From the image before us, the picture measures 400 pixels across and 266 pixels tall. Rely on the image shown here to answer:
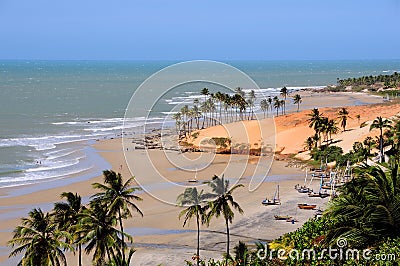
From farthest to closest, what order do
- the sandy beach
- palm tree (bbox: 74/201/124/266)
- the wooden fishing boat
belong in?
the wooden fishing boat → the sandy beach → palm tree (bbox: 74/201/124/266)

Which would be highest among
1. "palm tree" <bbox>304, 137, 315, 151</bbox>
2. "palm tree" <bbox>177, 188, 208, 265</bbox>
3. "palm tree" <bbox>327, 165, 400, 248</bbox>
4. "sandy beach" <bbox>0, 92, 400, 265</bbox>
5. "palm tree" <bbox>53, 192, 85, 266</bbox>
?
"palm tree" <bbox>327, 165, 400, 248</bbox>

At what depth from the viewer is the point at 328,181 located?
5141 centimetres

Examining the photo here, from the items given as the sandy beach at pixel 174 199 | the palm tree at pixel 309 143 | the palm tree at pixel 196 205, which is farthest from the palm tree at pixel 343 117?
the palm tree at pixel 196 205

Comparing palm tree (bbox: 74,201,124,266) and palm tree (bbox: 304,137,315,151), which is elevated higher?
palm tree (bbox: 74,201,124,266)

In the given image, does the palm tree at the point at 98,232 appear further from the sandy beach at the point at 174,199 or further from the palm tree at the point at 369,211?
the palm tree at the point at 369,211

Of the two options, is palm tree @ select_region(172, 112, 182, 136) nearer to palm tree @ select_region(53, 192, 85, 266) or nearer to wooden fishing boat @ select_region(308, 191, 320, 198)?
wooden fishing boat @ select_region(308, 191, 320, 198)

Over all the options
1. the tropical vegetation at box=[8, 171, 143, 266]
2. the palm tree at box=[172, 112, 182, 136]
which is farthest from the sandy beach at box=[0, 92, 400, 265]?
the palm tree at box=[172, 112, 182, 136]

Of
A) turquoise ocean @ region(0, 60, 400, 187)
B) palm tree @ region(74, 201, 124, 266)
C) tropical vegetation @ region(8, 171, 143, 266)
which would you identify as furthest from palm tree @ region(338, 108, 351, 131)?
palm tree @ region(74, 201, 124, 266)

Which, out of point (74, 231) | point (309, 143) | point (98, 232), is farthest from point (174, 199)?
point (309, 143)

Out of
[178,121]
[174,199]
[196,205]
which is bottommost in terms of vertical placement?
[174,199]

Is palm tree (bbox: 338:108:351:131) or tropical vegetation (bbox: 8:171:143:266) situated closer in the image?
tropical vegetation (bbox: 8:171:143:266)

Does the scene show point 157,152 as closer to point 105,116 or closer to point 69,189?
point 69,189

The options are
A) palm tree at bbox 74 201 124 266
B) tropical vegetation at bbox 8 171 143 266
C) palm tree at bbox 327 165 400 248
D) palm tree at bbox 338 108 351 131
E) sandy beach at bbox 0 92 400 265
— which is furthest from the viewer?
palm tree at bbox 338 108 351 131

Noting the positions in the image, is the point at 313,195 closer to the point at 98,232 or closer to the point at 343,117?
the point at 98,232
